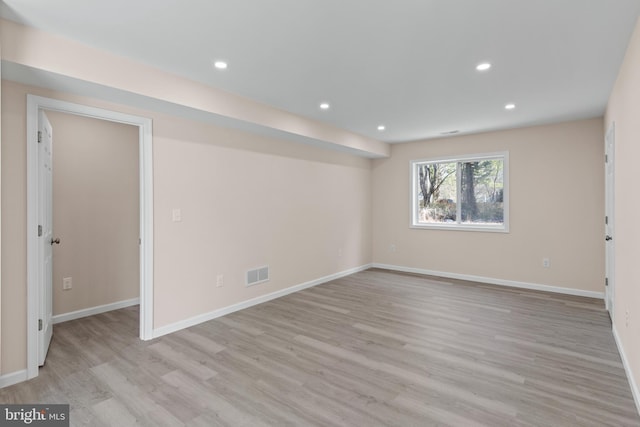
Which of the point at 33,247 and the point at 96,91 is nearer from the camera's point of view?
the point at 33,247

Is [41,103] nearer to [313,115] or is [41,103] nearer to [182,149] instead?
[182,149]

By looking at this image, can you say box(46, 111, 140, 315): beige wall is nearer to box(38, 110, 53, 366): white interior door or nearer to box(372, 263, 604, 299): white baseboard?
box(38, 110, 53, 366): white interior door

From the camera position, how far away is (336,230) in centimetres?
595

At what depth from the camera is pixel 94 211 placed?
4023mm

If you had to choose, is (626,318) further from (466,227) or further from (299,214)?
(299,214)

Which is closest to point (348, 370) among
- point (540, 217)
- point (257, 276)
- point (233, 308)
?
point (233, 308)

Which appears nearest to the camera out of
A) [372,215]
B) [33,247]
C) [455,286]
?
A: [33,247]

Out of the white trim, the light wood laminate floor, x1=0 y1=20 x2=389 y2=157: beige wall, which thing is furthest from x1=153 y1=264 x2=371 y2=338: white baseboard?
the white trim

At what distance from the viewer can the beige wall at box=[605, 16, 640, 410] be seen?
2213 mm

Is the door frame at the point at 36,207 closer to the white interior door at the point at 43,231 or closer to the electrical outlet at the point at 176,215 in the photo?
the white interior door at the point at 43,231

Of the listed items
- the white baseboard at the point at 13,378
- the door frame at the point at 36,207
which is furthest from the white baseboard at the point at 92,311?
the white baseboard at the point at 13,378

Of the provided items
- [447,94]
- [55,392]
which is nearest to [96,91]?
[55,392]

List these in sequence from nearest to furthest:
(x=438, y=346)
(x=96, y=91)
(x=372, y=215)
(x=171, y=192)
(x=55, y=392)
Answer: (x=55, y=392) → (x=96, y=91) → (x=438, y=346) → (x=171, y=192) → (x=372, y=215)

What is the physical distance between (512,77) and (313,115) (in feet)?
7.70
